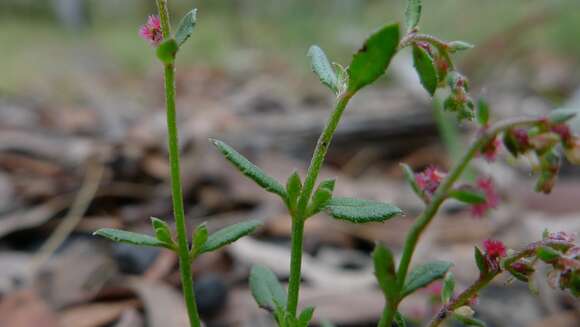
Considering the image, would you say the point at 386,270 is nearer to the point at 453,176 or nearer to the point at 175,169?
the point at 453,176

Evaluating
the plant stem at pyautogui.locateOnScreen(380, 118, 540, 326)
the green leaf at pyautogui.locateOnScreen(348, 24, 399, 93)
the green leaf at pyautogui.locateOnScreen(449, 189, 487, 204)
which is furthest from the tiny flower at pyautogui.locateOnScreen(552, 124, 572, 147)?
the green leaf at pyautogui.locateOnScreen(348, 24, 399, 93)

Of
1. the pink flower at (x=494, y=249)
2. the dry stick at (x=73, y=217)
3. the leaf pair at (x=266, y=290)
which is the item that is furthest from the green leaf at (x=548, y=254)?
the dry stick at (x=73, y=217)

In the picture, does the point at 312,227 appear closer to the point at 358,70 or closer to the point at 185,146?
the point at 185,146

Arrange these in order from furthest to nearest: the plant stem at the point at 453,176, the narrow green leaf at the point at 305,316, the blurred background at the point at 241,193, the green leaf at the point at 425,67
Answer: the blurred background at the point at 241,193
the narrow green leaf at the point at 305,316
the green leaf at the point at 425,67
the plant stem at the point at 453,176

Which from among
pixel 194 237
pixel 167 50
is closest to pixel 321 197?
pixel 194 237

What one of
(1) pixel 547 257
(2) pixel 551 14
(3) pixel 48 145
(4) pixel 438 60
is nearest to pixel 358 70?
(4) pixel 438 60

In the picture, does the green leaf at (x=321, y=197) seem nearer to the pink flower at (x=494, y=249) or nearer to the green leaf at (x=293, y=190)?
the green leaf at (x=293, y=190)
